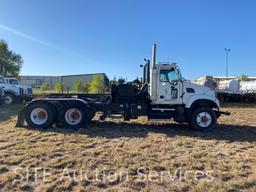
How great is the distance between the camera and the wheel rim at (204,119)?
1059cm

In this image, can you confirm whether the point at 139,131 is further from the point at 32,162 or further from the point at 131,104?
the point at 32,162

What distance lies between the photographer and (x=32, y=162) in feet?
20.0

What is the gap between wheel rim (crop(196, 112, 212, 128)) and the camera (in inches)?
417

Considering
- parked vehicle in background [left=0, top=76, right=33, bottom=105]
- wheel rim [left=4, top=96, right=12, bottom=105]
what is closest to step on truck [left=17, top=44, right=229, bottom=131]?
wheel rim [left=4, top=96, right=12, bottom=105]

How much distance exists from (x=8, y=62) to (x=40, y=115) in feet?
134

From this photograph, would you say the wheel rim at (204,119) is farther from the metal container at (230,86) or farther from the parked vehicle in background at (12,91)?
the metal container at (230,86)

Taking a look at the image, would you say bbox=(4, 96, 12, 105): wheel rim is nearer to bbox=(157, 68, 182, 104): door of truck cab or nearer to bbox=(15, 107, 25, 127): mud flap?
bbox=(15, 107, 25, 127): mud flap

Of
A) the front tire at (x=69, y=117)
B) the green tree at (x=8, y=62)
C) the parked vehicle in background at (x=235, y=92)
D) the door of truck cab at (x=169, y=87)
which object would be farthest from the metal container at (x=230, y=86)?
the green tree at (x=8, y=62)

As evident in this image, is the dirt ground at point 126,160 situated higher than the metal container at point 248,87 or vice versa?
the metal container at point 248,87

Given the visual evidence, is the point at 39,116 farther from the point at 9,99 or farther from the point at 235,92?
the point at 235,92

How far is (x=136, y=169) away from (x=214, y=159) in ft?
6.52

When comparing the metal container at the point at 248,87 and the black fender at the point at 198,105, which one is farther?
the metal container at the point at 248,87

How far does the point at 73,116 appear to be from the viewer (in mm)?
10883

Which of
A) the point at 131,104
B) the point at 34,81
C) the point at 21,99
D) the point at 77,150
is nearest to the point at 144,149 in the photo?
the point at 77,150
